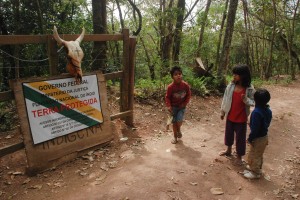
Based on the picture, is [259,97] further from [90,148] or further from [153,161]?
[90,148]

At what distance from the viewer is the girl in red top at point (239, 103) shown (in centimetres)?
455

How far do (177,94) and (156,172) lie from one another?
1679 millimetres

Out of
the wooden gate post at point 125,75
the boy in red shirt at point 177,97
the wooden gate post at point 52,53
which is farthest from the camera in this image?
the wooden gate post at point 125,75

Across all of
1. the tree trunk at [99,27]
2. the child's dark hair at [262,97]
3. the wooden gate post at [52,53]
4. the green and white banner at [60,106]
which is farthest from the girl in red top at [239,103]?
the tree trunk at [99,27]

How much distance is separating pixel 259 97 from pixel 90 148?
316 cm

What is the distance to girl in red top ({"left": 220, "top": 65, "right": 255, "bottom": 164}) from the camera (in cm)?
455

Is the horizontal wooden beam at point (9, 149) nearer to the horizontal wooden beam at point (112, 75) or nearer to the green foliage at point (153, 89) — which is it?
the horizontal wooden beam at point (112, 75)

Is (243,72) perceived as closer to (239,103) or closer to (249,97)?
(249,97)

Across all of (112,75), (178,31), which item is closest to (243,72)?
(112,75)

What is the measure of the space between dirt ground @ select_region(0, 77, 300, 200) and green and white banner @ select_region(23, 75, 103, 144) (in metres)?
0.64

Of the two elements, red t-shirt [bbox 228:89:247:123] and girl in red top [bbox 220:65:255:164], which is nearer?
girl in red top [bbox 220:65:255:164]

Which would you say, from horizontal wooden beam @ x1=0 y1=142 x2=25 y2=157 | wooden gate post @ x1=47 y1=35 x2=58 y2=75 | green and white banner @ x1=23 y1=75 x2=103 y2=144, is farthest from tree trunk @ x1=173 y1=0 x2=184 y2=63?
horizontal wooden beam @ x1=0 y1=142 x2=25 y2=157

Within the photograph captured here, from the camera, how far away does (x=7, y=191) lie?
4.08 metres

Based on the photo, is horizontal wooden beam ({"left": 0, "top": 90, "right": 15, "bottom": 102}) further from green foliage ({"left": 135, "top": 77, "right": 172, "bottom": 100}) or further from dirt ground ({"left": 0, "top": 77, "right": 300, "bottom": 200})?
green foliage ({"left": 135, "top": 77, "right": 172, "bottom": 100})
